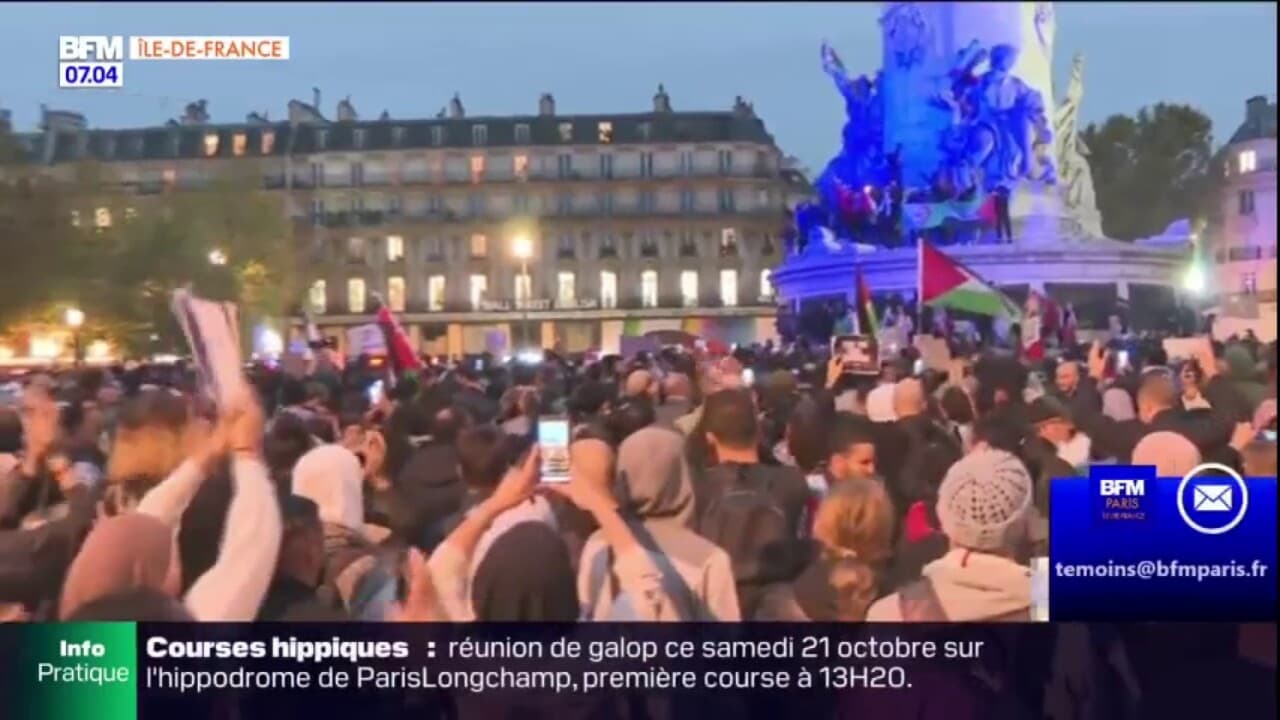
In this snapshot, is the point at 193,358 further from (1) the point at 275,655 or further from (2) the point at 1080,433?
(2) the point at 1080,433

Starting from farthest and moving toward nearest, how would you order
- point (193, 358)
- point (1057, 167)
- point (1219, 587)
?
point (1057, 167) → point (193, 358) → point (1219, 587)

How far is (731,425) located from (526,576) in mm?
647

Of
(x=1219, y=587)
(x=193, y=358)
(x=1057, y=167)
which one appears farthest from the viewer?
(x=1057, y=167)

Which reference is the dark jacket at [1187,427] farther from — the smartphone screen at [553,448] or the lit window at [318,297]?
the lit window at [318,297]

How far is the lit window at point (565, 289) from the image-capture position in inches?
164

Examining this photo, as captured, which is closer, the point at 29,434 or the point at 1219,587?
the point at 1219,587

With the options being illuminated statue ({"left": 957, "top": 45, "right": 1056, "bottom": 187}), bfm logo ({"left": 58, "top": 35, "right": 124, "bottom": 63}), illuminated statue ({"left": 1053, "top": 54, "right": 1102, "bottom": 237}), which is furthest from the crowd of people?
illuminated statue ({"left": 957, "top": 45, "right": 1056, "bottom": 187})

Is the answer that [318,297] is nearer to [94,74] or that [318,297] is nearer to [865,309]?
[94,74]

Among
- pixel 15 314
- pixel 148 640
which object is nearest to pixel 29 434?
pixel 15 314

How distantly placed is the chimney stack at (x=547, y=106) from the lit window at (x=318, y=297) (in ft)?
2.76

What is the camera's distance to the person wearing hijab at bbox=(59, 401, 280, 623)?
391cm

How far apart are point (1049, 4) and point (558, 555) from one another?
1.77 m

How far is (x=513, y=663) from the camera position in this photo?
397 centimetres

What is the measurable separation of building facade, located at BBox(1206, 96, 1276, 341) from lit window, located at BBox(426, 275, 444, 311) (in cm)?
196
